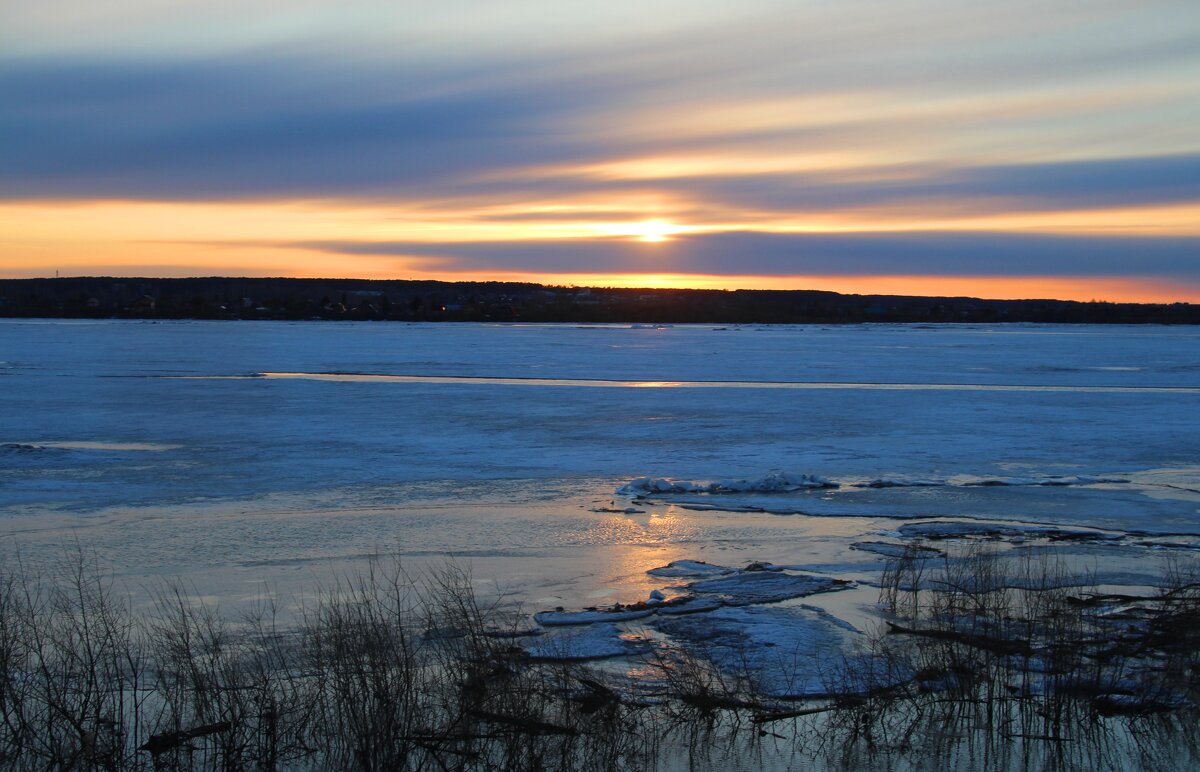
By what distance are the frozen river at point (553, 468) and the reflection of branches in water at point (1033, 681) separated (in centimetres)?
79

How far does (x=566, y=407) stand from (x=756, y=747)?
530 inches

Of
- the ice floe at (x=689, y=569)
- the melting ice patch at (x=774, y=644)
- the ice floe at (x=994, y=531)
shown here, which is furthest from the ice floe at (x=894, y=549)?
the melting ice patch at (x=774, y=644)

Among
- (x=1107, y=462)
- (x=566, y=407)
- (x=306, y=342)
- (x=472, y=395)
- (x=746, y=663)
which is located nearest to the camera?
(x=746, y=663)

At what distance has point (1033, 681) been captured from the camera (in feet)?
17.2

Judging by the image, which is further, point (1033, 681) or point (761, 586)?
point (761, 586)

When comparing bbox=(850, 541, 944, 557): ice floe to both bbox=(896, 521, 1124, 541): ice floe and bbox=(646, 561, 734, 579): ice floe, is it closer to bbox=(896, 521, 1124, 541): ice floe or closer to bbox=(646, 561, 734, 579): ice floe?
bbox=(896, 521, 1124, 541): ice floe

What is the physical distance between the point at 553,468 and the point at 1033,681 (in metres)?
6.88

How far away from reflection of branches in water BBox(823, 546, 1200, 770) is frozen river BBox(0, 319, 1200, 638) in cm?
79

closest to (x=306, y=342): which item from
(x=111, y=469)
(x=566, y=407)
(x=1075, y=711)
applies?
(x=566, y=407)

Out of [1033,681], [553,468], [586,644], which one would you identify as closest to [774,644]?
[586,644]

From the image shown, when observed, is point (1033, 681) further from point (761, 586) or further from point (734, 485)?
point (734, 485)

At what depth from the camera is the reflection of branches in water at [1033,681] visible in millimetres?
4656

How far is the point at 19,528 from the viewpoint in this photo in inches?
327

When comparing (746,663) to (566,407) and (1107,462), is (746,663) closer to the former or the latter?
(1107,462)
